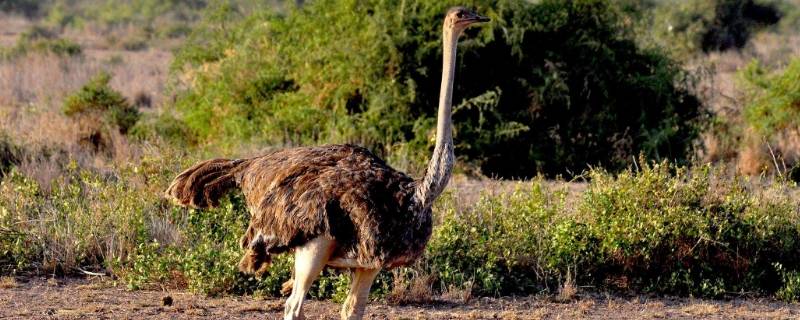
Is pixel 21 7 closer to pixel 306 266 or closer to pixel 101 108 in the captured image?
pixel 101 108

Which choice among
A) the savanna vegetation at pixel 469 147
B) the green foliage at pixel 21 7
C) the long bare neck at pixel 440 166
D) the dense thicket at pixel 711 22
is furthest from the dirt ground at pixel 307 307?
the green foliage at pixel 21 7

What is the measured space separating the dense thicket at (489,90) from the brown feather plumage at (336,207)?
4548mm

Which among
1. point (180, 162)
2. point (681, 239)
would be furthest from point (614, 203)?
point (180, 162)

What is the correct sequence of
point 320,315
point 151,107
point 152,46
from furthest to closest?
point 152,46
point 151,107
point 320,315

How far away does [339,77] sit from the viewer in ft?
37.1

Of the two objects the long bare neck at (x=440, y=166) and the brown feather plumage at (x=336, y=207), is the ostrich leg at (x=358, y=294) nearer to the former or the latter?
the brown feather plumage at (x=336, y=207)

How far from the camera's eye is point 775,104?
12766 millimetres

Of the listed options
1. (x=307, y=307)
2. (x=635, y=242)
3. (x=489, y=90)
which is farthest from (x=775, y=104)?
(x=307, y=307)

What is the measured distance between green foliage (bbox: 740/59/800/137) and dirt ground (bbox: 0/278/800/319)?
562 centimetres

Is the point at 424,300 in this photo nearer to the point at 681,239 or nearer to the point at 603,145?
the point at 681,239

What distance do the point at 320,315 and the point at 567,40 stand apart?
216 inches

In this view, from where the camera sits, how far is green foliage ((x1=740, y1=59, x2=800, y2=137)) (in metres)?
12.7

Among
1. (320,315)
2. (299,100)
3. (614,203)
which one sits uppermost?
(299,100)

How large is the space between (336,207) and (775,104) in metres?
8.30
